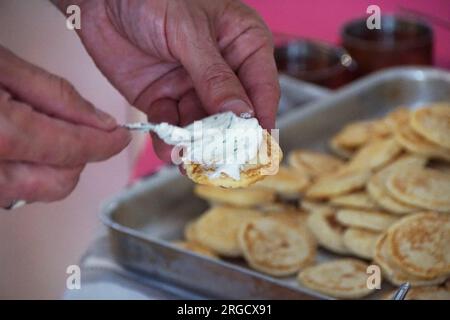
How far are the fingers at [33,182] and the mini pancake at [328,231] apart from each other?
442mm

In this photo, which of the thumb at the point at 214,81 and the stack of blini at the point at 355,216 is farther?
the stack of blini at the point at 355,216

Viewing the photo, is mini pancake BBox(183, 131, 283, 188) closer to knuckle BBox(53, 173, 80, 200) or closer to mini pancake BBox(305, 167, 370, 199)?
knuckle BBox(53, 173, 80, 200)

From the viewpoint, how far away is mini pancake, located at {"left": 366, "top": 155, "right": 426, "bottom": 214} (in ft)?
3.91

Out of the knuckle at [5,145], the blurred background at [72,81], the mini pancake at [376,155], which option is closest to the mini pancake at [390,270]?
the mini pancake at [376,155]

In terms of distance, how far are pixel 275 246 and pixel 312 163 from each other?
29 cm

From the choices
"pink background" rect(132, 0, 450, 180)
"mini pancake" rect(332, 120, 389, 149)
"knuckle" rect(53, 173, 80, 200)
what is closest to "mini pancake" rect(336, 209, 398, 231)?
"mini pancake" rect(332, 120, 389, 149)

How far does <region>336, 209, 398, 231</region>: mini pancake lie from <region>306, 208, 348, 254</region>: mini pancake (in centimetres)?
2

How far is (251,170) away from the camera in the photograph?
0.88m

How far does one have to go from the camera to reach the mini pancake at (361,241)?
3.89ft

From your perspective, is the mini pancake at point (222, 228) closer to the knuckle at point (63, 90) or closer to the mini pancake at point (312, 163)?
the mini pancake at point (312, 163)

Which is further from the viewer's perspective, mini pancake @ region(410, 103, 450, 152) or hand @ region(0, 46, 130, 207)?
mini pancake @ region(410, 103, 450, 152)

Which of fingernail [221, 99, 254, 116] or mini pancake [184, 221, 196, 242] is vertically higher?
fingernail [221, 99, 254, 116]

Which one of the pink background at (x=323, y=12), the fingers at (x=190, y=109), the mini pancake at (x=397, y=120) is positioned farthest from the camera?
the pink background at (x=323, y=12)

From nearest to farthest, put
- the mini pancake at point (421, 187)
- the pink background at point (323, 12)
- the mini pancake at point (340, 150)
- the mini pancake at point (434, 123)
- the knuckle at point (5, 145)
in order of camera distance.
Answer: the knuckle at point (5, 145)
the mini pancake at point (421, 187)
the mini pancake at point (434, 123)
the mini pancake at point (340, 150)
the pink background at point (323, 12)
